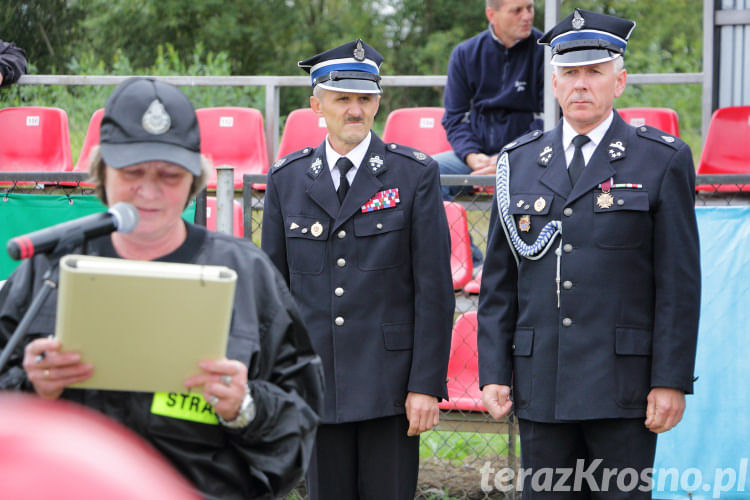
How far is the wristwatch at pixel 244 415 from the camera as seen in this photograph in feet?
6.45

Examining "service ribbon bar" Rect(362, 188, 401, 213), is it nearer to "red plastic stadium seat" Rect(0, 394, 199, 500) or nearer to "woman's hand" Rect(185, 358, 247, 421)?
"woman's hand" Rect(185, 358, 247, 421)

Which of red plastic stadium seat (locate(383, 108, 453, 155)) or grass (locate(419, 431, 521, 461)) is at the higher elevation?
red plastic stadium seat (locate(383, 108, 453, 155))

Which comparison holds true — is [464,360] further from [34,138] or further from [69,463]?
[34,138]

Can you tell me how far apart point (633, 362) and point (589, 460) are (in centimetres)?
36

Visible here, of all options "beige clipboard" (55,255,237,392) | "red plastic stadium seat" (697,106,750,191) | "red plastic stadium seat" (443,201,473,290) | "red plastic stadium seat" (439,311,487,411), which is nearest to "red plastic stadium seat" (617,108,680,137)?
"red plastic stadium seat" (697,106,750,191)

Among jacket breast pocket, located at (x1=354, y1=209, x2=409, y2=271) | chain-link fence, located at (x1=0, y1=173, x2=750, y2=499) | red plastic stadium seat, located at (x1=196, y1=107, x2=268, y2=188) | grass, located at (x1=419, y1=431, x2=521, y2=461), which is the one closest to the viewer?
jacket breast pocket, located at (x1=354, y1=209, x2=409, y2=271)

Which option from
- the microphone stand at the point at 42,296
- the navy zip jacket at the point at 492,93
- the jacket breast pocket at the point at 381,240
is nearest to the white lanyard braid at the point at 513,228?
the jacket breast pocket at the point at 381,240

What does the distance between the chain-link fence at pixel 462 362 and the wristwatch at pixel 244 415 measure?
7.66 feet

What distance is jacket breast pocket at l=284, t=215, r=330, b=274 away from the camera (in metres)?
3.62

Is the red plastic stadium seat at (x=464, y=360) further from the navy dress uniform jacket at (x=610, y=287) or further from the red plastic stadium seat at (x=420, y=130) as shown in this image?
the red plastic stadium seat at (x=420, y=130)

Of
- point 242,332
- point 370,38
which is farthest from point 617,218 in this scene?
point 370,38

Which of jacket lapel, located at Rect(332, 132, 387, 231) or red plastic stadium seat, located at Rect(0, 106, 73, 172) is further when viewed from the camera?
red plastic stadium seat, located at Rect(0, 106, 73, 172)

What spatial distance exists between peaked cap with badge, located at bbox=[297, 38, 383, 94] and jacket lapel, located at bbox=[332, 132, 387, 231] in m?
0.26

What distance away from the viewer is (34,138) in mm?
8875
